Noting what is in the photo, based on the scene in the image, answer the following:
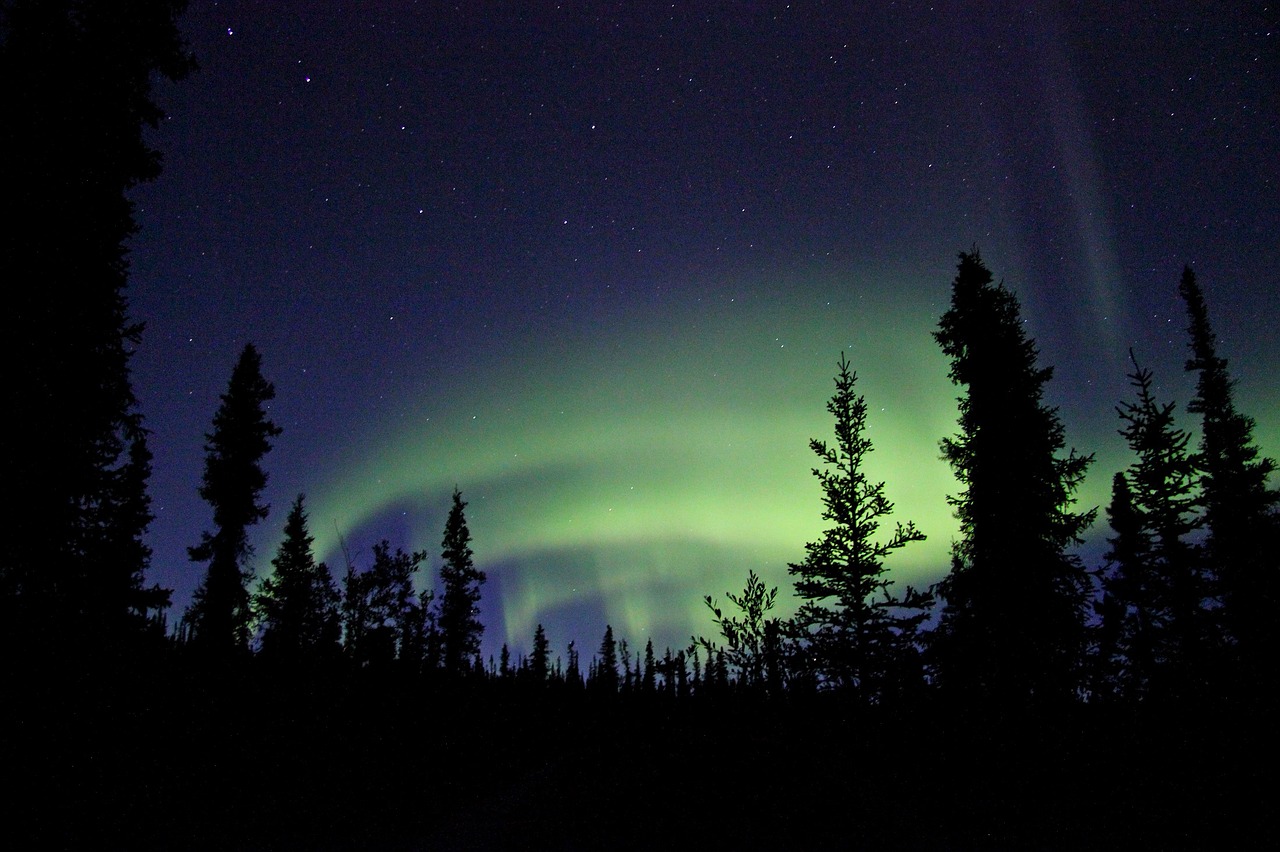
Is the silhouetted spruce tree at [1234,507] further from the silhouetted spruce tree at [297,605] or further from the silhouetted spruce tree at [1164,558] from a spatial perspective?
the silhouetted spruce tree at [297,605]

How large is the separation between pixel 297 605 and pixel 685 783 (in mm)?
34291

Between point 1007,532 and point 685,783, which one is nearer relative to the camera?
point 685,783

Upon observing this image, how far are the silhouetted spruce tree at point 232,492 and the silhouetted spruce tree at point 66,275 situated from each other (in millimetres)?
15201

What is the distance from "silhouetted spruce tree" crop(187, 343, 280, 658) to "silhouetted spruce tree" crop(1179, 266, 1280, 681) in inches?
1477

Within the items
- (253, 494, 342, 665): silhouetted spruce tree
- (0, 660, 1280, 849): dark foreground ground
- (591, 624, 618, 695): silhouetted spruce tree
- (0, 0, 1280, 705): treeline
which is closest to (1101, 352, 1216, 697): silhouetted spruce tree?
(0, 0, 1280, 705): treeline

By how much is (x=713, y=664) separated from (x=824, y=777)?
4.60 meters

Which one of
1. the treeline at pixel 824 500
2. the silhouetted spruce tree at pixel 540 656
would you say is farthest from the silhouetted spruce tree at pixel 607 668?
the treeline at pixel 824 500

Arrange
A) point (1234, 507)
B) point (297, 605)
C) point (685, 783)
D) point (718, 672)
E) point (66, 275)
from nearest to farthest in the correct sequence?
point (66, 275)
point (685, 783)
point (718, 672)
point (1234, 507)
point (297, 605)

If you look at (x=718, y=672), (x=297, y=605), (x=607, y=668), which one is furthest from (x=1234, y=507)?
(x=607, y=668)

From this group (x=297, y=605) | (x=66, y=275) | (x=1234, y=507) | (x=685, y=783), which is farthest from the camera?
(x=297, y=605)

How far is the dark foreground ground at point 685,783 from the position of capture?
9609mm

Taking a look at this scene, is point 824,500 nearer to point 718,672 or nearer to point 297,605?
point 718,672

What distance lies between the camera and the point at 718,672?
53.3ft

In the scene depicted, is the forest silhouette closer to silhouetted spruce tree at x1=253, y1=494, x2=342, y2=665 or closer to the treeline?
the treeline
